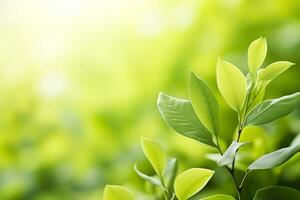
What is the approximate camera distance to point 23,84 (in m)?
1.33

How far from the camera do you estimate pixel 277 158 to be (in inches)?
16.0

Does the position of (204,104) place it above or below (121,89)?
above

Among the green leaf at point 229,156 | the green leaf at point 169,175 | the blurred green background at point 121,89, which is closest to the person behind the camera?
the green leaf at point 229,156

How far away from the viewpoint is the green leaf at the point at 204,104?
43cm

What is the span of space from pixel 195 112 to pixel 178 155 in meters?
0.39

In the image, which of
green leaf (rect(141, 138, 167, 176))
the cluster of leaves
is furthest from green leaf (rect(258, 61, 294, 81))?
green leaf (rect(141, 138, 167, 176))

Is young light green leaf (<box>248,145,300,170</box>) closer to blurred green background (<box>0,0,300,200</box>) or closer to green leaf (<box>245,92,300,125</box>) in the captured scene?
green leaf (<box>245,92,300,125</box>)

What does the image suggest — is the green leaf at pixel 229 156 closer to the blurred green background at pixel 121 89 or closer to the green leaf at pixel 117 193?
the green leaf at pixel 117 193

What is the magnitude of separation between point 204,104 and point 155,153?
0.24ft

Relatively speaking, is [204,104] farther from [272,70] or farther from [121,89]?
[121,89]

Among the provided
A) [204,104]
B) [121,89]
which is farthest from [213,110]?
[121,89]

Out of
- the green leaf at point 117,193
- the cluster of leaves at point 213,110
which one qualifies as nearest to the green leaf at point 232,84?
the cluster of leaves at point 213,110

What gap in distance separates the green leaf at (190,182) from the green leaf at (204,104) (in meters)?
0.03

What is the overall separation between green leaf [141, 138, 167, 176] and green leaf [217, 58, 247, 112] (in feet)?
0.27
